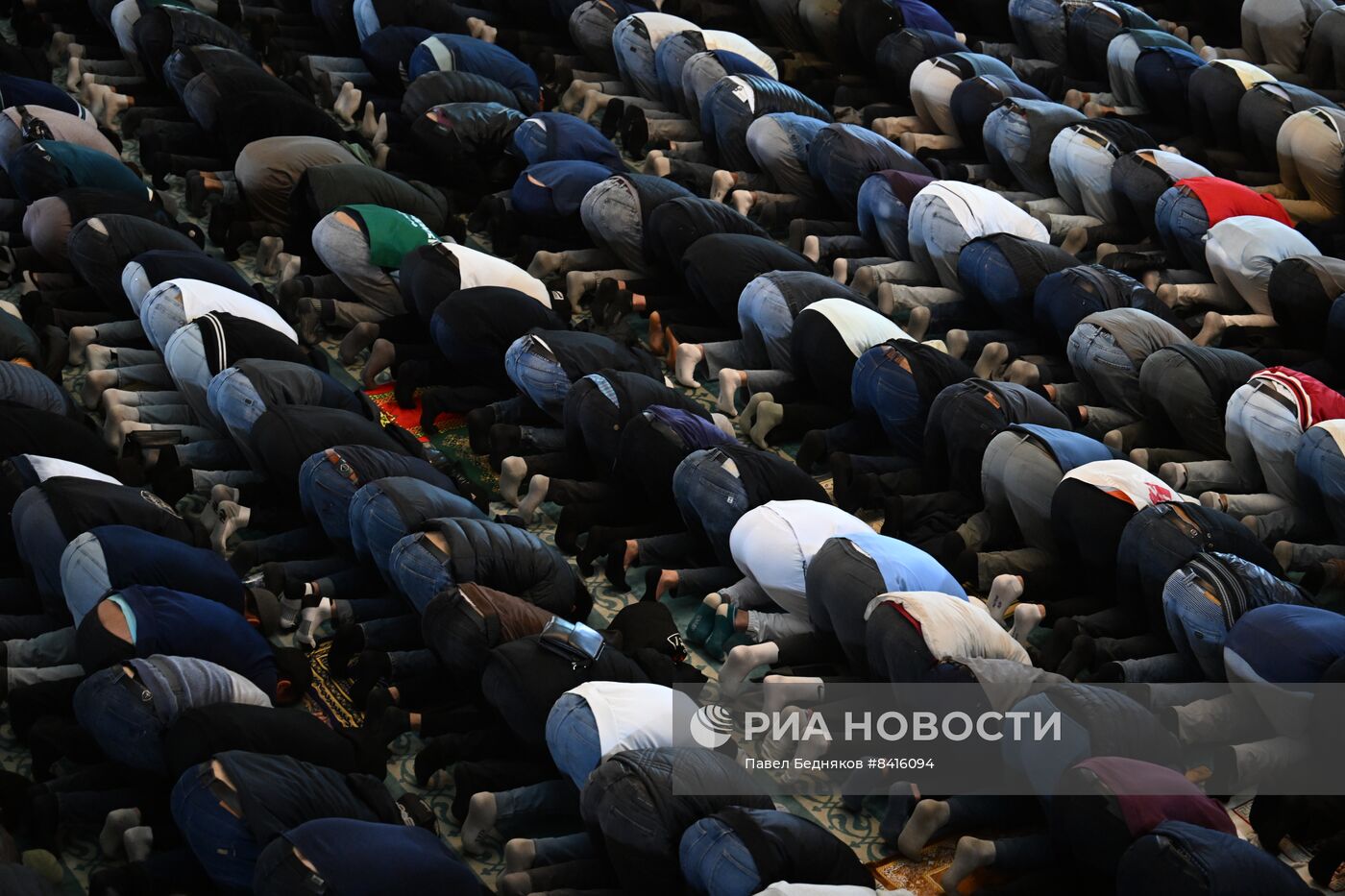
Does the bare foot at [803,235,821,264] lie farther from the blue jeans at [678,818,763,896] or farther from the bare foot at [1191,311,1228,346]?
the blue jeans at [678,818,763,896]

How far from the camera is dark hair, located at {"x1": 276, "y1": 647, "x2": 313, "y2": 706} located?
286 inches

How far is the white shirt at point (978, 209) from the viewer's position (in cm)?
962

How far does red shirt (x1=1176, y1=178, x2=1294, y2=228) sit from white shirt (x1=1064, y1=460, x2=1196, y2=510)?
238 centimetres

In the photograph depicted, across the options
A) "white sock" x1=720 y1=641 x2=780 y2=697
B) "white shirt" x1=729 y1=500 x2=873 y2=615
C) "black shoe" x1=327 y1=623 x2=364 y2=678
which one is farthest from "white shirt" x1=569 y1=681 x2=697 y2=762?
"black shoe" x1=327 y1=623 x2=364 y2=678

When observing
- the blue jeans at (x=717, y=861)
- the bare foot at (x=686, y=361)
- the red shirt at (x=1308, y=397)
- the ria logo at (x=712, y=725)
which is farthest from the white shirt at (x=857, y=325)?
the blue jeans at (x=717, y=861)

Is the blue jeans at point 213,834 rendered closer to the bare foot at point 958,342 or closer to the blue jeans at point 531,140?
the bare foot at point 958,342

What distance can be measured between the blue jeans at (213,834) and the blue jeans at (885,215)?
187 inches

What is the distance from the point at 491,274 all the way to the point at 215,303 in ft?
3.82

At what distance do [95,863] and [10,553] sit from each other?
4.95 feet

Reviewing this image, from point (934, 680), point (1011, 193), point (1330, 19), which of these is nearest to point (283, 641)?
point (934, 680)

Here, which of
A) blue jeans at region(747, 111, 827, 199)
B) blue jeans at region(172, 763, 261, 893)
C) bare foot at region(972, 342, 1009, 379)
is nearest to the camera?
blue jeans at region(172, 763, 261, 893)

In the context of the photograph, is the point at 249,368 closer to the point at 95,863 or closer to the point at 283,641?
the point at 283,641

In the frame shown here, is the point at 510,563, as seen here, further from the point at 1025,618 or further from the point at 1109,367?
the point at 1109,367

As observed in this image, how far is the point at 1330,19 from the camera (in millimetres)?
11906
